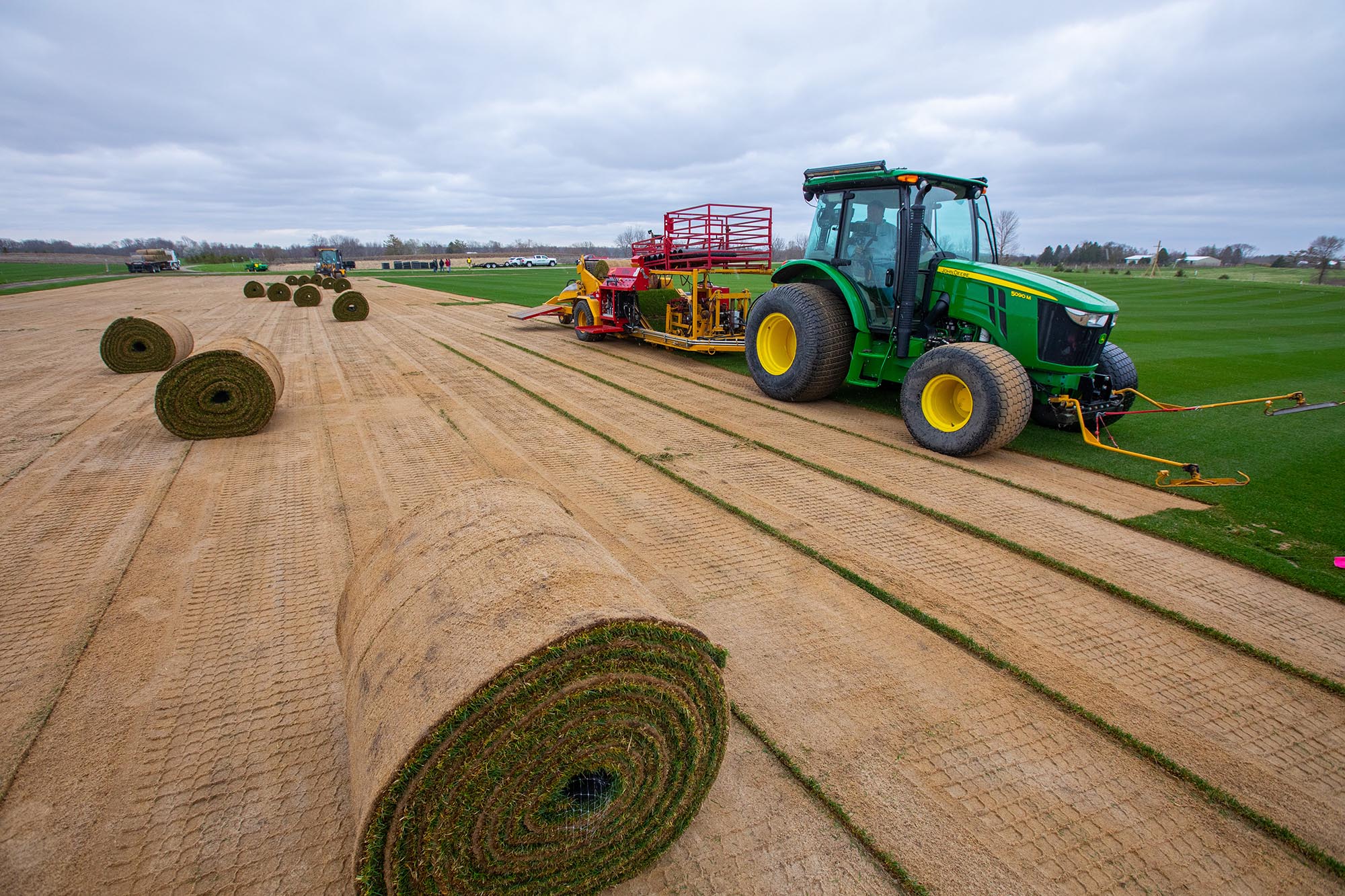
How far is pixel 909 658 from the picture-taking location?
3.43 meters

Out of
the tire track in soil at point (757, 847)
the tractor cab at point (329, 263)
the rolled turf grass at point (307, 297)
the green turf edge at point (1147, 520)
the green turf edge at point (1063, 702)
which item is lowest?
the tire track in soil at point (757, 847)

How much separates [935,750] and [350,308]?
19228 mm

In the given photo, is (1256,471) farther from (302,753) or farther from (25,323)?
(25,323)

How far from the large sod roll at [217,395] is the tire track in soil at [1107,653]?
5.08 meters

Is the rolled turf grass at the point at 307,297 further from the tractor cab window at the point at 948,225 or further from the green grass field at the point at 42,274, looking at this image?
the tractor cab window at the point at 948,225

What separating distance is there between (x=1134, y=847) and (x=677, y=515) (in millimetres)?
3280

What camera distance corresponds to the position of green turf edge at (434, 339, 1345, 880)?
246 cm

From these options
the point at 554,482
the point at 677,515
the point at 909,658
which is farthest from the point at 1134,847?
the point at 554,482

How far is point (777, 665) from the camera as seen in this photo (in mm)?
3375

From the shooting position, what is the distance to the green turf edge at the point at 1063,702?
2.46 metres

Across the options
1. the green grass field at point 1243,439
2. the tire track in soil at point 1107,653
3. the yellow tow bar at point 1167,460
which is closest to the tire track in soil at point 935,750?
the tire track in soil at point 1107,653

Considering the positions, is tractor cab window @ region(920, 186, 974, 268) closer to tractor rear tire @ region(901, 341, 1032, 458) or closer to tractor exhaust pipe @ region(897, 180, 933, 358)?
tractor exhaust pipe @ region(897, 180, 933, 358)

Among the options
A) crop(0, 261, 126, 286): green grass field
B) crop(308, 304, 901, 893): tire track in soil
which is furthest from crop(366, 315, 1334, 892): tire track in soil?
crop(0, 261, 126, 286): green grass field

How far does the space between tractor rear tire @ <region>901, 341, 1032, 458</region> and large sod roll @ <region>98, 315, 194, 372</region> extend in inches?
457
